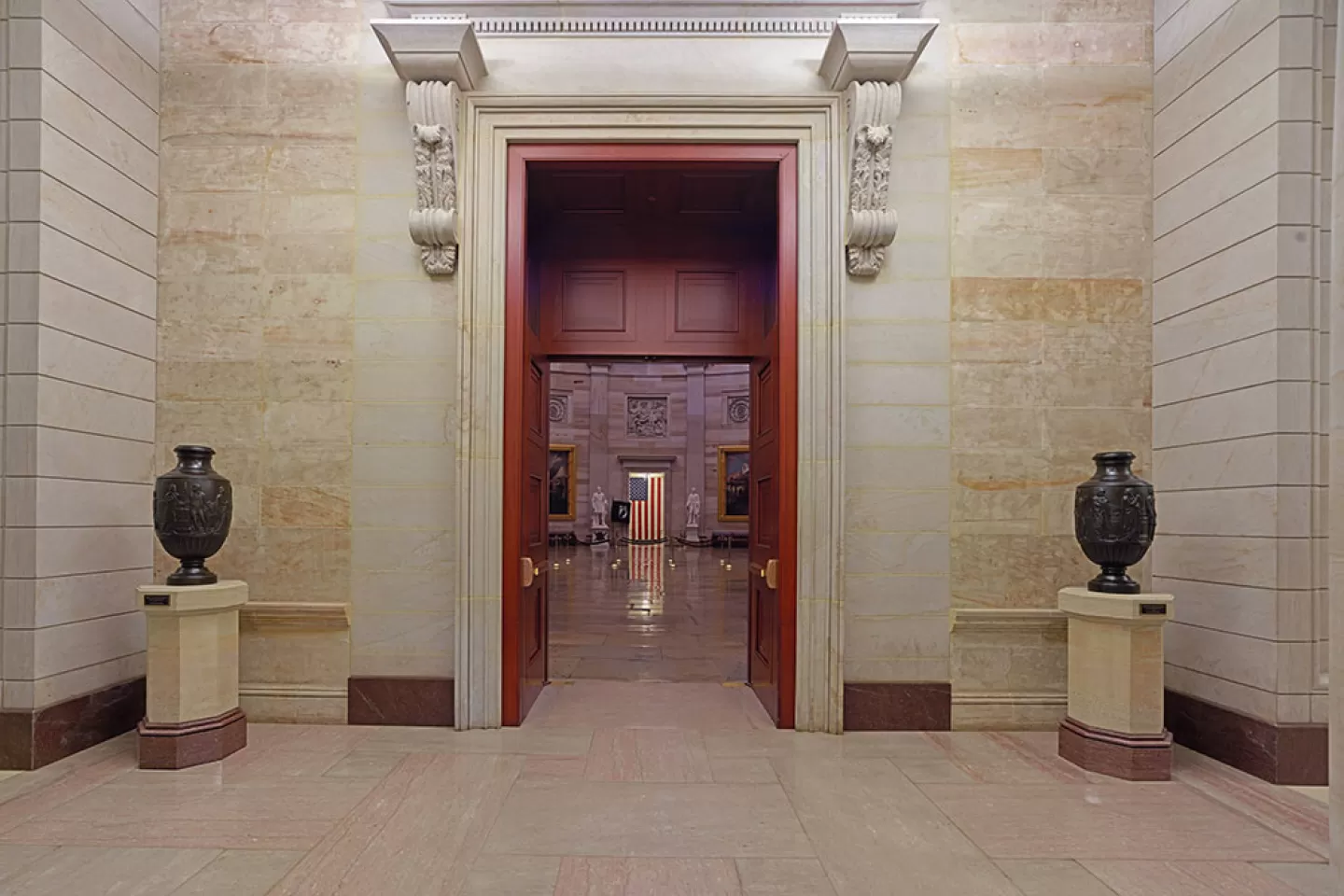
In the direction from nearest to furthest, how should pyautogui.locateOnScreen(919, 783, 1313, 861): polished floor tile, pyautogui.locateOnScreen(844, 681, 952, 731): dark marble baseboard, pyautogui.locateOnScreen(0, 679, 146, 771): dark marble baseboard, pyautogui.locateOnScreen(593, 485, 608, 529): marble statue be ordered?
1. pyautogui.locateOnScreen(919, 783, 1313, 861): polished floor tile
2. pyautogui.locateOnScreen(0, 679, 146, 771): dark marble baseboard
3. pyautogui.locateOnScreen(844, 681, 952, 731): dark marble baseboard
4. pyautogui.locateOnScreen(593, 485, 608, 529): marble statue

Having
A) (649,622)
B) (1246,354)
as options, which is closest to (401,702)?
(649,622)

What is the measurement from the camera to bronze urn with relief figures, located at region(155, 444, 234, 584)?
4.07 m

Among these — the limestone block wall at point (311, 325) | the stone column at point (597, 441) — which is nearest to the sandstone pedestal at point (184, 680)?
the limestone block wall at point (311, 325)

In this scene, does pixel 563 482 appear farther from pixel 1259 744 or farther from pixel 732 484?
pixel 1259 744

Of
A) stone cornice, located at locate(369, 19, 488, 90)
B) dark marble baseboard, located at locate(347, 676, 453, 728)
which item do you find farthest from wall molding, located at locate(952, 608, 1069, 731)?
stone cornice, located at locate(369, 19, 488, 90)

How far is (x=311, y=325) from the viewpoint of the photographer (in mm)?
4781

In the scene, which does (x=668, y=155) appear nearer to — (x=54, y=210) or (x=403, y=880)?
(x=54, y=210)

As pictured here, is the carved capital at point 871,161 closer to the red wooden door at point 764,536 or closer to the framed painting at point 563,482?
the red wooden door at point 764,536

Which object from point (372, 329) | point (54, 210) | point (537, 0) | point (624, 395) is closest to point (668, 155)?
point (537, 0)

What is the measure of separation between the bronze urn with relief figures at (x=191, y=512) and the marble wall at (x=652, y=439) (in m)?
19.9

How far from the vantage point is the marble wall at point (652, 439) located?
24.2 m

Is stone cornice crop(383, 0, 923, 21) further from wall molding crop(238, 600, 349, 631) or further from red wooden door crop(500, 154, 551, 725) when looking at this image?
wall molding crop(238, 600, 349, 631)

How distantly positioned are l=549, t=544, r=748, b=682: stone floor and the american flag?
888 centimetres

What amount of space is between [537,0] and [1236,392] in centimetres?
437
